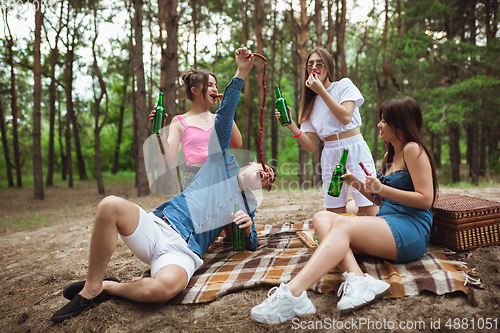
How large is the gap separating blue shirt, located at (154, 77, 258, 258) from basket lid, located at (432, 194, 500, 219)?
1.60 meters

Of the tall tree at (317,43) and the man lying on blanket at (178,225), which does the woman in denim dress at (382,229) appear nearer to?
the man lying on blanket at (178,225)

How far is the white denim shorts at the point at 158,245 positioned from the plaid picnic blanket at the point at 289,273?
197 millimetres

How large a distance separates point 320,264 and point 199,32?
12.8 meters

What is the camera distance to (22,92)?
1616 centimetres

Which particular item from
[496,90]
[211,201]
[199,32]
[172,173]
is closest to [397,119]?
[211,201]

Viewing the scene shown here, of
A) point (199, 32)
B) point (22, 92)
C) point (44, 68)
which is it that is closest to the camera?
point (199, 32)

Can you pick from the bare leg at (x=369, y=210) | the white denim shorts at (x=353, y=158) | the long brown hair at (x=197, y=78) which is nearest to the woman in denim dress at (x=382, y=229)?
the white denim shorts at (x=353, y=158)

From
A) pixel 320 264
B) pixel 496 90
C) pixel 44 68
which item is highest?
pixel 44 68

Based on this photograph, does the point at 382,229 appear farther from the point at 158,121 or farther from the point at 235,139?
the point at 158,121

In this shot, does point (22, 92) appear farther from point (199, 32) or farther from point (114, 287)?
point (114, 287)

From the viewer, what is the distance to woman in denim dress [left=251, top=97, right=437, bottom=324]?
1.82 m

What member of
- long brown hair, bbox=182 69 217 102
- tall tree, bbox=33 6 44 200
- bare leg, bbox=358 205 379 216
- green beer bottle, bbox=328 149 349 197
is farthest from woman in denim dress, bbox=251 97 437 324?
tall tree, bbox=33 6 44 200

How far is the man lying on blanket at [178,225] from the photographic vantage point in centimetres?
201

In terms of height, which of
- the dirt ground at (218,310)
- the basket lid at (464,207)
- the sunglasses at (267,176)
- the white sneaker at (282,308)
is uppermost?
the sunglasses at (267,176)
